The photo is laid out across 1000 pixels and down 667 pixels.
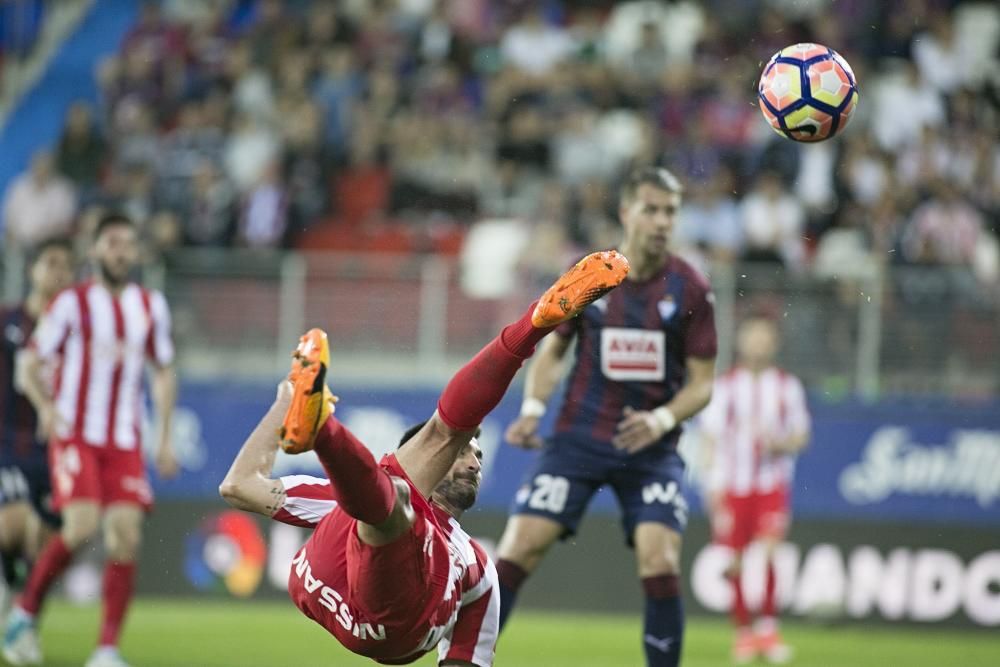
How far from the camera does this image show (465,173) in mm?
15047

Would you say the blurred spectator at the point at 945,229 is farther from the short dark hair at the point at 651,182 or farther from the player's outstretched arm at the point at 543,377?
the player's outstretched arm at the point at 543,377

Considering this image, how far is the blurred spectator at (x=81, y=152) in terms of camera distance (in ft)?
51.4

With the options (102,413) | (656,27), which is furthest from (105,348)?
(656,27)

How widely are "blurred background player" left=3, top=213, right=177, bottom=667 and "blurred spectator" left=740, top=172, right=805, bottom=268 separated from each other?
5937 millimetres

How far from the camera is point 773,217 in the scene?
14094 millimetres

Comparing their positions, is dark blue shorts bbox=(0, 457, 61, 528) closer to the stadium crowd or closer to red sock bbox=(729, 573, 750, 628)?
the stadium crowd

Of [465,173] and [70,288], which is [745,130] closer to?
[465,173]

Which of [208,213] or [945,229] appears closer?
[945,229]

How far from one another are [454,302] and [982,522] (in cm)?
451

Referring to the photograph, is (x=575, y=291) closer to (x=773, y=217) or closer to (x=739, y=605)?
(x=739, y=605)

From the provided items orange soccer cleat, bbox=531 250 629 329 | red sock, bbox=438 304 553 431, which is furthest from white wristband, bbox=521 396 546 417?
orange soccer cleat, bbox=531 250 629 329

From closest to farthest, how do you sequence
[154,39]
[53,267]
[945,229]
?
[53,267]
[945,229]
[154,39]

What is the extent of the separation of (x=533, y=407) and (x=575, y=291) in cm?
206

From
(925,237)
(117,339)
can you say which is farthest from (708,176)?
(117,339)
